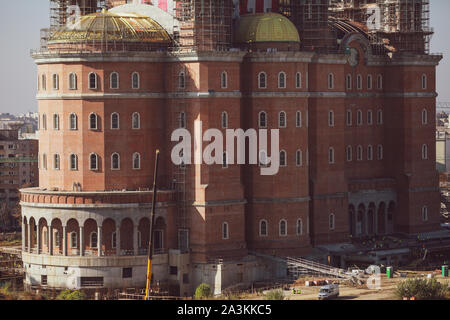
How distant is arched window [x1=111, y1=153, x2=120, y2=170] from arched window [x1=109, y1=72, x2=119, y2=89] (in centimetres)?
614

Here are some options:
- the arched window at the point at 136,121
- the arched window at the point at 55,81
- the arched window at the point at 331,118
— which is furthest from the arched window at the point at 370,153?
the arched window at the point at 55,81

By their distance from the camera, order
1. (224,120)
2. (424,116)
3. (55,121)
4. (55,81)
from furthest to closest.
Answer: (424,116)
(55,121)
(55,81)
(224,120)

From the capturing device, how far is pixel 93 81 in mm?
111562

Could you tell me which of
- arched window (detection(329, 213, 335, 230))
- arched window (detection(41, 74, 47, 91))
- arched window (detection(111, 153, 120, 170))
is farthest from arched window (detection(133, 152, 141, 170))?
arched window (detection(329, 213, 335, 230))

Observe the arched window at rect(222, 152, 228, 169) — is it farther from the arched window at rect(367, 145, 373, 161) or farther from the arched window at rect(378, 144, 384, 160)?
the arched window at rect(378, 144, 384, 160)

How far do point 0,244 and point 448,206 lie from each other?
5653cm

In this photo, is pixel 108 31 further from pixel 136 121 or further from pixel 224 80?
pixel 224 80

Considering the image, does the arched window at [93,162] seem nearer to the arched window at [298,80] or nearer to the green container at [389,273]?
the arched window at [298,80]

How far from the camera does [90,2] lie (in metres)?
122

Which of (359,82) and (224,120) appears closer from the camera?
(224,120)

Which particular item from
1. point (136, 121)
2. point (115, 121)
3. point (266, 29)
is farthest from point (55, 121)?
point (266, 29)

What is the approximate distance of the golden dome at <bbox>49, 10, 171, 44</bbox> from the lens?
368ft

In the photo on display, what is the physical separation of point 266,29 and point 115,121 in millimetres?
16756

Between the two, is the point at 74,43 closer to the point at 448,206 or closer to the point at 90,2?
the point at 90,2
